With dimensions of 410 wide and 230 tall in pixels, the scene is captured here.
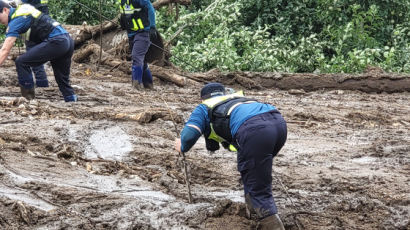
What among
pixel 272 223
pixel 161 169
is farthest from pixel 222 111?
pixel 161 169

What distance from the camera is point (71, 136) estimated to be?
23.2 feet

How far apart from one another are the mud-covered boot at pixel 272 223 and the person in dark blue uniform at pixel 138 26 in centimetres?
617

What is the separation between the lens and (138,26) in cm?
1064

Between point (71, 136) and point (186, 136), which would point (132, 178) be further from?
point (71, 136)

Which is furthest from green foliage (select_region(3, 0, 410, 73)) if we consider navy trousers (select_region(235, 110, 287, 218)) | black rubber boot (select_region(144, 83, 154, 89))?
navy trousers (select_region(235, 110, 287, 218))

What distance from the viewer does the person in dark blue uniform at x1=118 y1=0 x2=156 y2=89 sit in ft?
34.5

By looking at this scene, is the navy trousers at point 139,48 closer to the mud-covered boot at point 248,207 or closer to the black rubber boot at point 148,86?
the black rubber boot at point 148,86

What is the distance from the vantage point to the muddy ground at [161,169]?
488 centimetres

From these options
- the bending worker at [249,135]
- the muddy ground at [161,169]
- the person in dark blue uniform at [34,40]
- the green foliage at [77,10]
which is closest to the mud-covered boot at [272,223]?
the bending worker at [249,135]

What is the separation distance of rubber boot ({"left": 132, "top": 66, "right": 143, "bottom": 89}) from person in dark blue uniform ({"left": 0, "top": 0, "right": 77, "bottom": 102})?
5.76 ft

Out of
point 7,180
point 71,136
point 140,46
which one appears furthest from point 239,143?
point 140,46

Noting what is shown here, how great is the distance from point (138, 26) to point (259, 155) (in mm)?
6286

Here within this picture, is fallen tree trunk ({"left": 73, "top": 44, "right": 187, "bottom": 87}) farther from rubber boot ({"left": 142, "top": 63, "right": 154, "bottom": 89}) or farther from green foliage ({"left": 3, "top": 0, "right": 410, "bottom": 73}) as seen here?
green foliage ({"left": 3, "top": 0, "right": 410, "bottom": 73})

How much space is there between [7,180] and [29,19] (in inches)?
148
